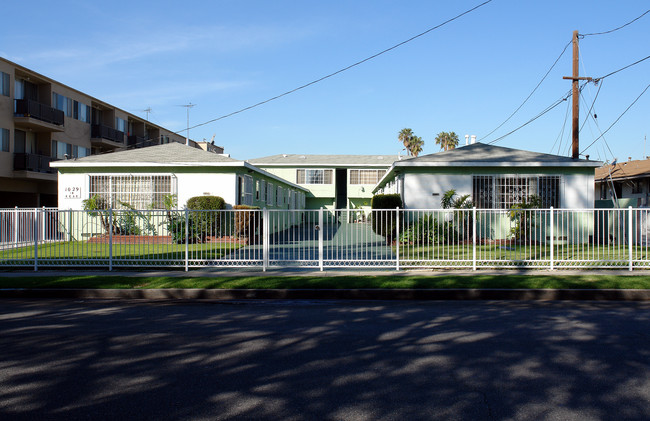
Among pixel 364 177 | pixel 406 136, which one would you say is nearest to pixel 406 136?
pixel 406 136

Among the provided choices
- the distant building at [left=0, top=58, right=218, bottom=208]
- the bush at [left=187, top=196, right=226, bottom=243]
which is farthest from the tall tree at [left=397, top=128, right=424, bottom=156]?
the bush at [left=187, top=196, right=226, bottom=243]

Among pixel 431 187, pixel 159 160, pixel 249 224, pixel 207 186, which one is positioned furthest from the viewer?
pixel 207 186

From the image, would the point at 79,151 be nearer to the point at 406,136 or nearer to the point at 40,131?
the point at 40,131

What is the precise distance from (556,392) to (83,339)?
5447 millimetres

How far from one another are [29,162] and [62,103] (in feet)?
17.5

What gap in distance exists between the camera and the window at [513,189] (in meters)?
20.7

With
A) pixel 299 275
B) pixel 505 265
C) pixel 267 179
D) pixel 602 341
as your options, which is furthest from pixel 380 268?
pixel 267 179

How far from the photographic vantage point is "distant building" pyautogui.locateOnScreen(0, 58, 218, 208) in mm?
29391

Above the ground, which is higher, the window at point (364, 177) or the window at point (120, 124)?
the window at point (120, 124)

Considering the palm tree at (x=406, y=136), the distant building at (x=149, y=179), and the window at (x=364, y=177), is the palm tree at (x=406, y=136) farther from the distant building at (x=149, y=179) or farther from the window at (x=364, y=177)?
the distant building at (x=149, y=179)

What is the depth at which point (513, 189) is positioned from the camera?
20.7 metres

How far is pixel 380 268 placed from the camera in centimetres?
1339

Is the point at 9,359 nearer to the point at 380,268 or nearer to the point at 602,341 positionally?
the point at 602,341

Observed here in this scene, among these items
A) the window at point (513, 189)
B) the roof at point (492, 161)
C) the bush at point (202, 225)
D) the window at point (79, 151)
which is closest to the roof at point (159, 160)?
the bush at point (202, 225)
